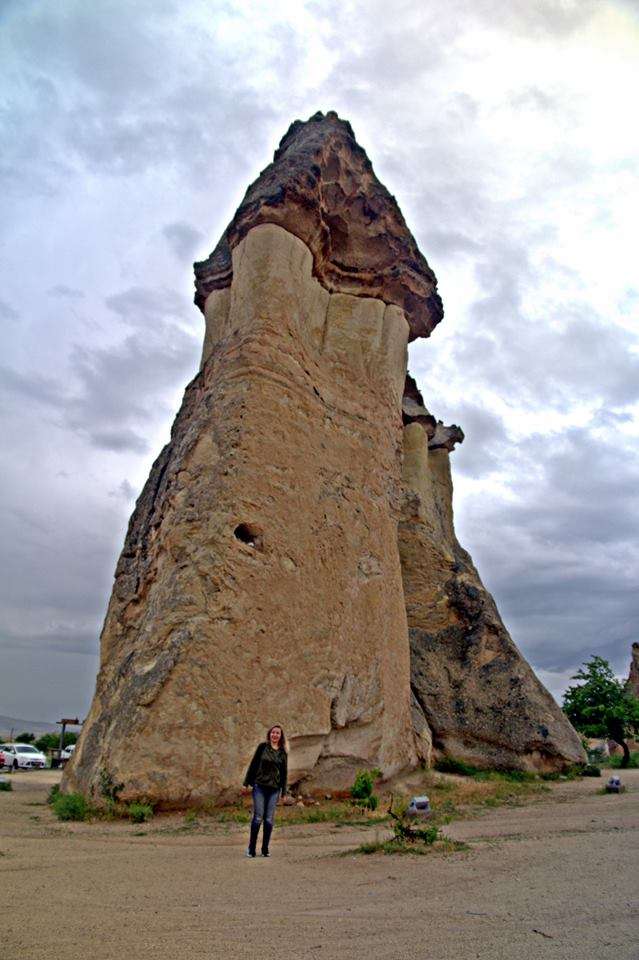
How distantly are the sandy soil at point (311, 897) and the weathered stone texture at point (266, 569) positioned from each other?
5.33 ft

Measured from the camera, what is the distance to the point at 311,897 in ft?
14.8

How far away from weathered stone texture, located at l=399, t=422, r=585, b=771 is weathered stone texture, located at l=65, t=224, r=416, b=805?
3216 mm

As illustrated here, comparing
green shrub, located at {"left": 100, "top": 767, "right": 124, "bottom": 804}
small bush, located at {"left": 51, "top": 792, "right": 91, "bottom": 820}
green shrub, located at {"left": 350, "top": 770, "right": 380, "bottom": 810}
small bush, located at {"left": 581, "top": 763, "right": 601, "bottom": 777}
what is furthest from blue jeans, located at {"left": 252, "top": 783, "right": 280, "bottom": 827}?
small bush, located at {"left": 581, "top": 763, "right": 601, "bottom": 777}

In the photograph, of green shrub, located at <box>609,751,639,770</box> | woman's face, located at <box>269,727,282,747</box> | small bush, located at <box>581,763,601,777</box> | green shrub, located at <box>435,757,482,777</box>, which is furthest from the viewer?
green shrub, located at <box>609,751,639,770</box>

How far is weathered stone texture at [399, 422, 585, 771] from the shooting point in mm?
16234

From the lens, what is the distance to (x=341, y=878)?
5.21 m

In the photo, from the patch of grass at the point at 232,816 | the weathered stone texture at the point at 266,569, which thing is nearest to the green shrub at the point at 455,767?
the weathered stone texture at the point at 266,569

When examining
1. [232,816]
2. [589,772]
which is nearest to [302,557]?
[232,816]

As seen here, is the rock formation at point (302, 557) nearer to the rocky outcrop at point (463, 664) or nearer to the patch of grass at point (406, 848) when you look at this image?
the rocky outcrop at point (463, 664)

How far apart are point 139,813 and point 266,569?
12.8ft

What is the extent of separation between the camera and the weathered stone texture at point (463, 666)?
16.2m

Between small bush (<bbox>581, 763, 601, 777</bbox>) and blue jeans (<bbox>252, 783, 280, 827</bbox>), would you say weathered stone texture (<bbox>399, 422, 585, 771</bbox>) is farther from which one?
blue jeans (<bbox>252, 783, 280, 827</bbox>)

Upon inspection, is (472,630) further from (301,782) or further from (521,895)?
(521,895)

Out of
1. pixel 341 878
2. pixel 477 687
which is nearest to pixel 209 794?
pixel 341 878
